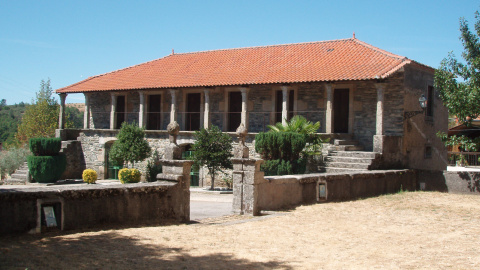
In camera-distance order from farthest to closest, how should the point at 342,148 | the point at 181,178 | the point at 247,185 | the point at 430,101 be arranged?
the point at 430,101 < the point at 342,148 < the point at 247,185 < the point at 181,178

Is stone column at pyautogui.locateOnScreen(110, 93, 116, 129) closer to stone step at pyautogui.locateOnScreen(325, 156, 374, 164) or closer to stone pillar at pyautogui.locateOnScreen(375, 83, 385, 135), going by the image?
stone step at pyautogui.locateOnScreen(325, 156, 374, 164)

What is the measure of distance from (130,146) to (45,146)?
3997 millimetres

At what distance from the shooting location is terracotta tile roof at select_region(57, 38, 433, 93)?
1733 centimetres

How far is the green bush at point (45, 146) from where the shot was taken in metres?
20.5

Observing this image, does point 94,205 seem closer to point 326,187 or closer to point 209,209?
point 209,209

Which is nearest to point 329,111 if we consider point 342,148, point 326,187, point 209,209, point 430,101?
point 342,148

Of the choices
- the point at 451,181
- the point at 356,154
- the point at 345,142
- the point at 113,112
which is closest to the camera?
the point at 451,181

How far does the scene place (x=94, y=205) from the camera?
6.68 m

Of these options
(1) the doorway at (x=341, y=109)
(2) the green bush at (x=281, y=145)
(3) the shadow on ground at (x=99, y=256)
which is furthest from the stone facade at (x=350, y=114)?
(3) the shadow on ground at (x=99, y=256)

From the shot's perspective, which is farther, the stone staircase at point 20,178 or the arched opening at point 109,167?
the arched opening at point 109,167

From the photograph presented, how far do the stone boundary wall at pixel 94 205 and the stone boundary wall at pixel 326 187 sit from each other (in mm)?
2145

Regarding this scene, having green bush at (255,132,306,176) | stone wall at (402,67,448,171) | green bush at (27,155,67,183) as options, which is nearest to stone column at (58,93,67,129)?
green bush at (27,155,67,183)

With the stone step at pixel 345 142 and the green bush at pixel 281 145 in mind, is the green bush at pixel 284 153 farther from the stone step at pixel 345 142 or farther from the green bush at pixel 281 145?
the stone step at pixel 345 142

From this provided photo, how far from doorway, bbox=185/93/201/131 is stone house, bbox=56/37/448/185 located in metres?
0.05
